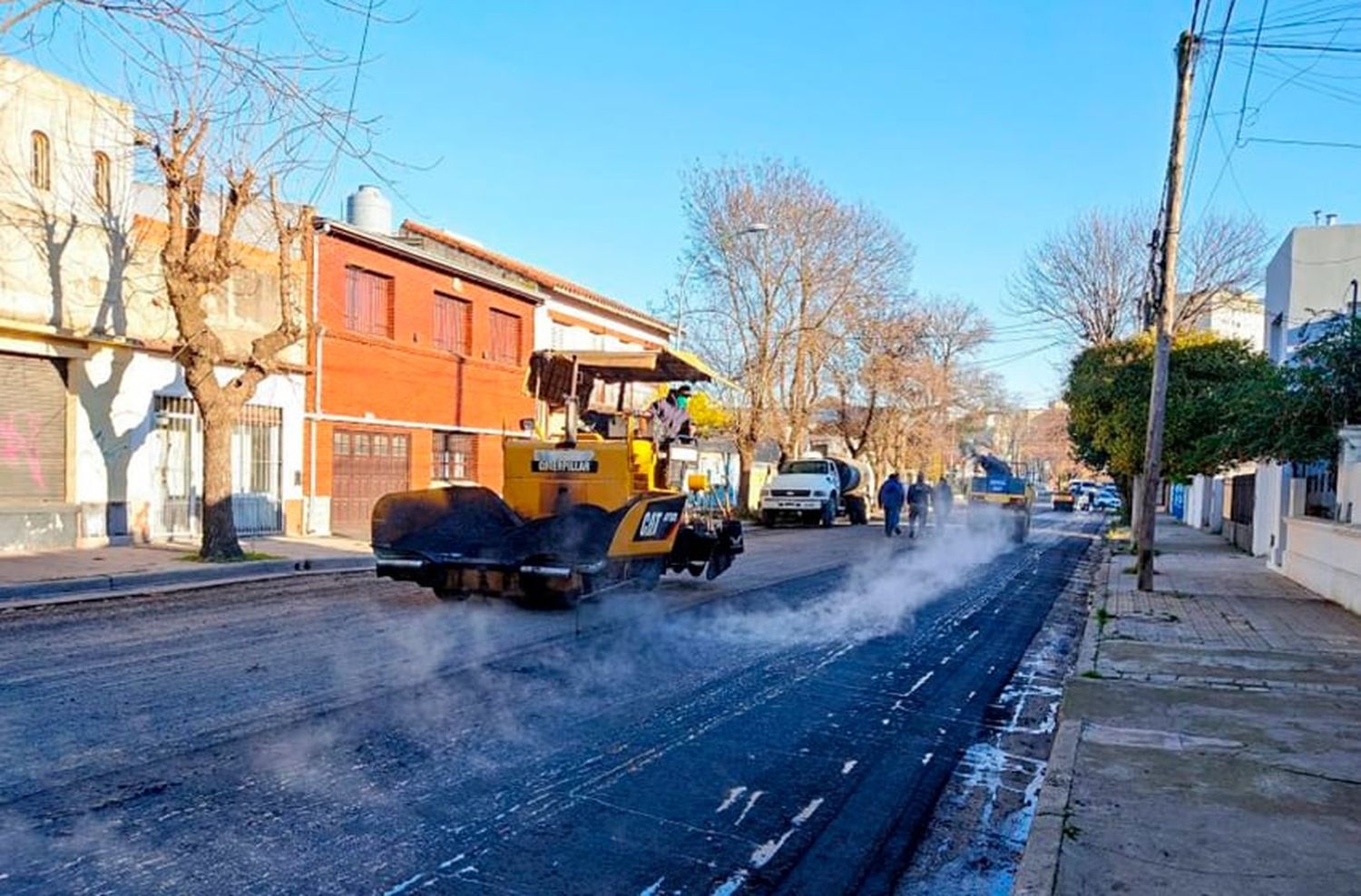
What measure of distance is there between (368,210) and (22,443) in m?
13.7

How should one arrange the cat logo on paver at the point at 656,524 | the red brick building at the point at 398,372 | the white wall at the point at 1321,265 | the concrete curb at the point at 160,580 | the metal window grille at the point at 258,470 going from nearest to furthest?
the cat logo on paver at the point at 656,524 < the concrete curb at the point at 160,580 < the metal window grille at the point at 258,470 < the red brick building at the point at 398,372 < the white wall at the point at 1321,265

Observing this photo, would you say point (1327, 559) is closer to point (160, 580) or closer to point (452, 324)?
point (160, 580)

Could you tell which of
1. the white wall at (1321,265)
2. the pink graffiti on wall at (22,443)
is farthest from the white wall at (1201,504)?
the pink graffiti on wall at (22,443)

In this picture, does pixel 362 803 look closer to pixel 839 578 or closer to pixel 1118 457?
pixel 839 578

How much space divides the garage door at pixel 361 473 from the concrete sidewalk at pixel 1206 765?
15872 mm

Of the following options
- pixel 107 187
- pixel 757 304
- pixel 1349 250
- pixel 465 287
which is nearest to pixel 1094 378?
pixel 1349 250

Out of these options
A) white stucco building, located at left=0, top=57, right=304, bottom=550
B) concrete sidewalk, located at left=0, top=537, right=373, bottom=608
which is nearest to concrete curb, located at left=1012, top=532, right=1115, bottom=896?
concrete sidewalk, located at left=0, top=537, right=373, bottom=608

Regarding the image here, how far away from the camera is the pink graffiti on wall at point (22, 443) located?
15.2 metres

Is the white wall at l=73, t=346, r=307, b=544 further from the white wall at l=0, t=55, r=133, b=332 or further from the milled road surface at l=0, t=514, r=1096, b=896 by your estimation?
the milled road surface at l=0, t=514, r=1096, b=896

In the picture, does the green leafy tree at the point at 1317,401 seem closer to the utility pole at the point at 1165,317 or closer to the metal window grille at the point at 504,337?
the utility pole at the point at 1165,317

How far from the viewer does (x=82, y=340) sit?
16.1 metres

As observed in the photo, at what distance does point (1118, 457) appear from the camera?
2514cm

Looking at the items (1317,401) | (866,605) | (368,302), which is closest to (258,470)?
(368,302)

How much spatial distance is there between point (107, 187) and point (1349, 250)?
81.1ft
